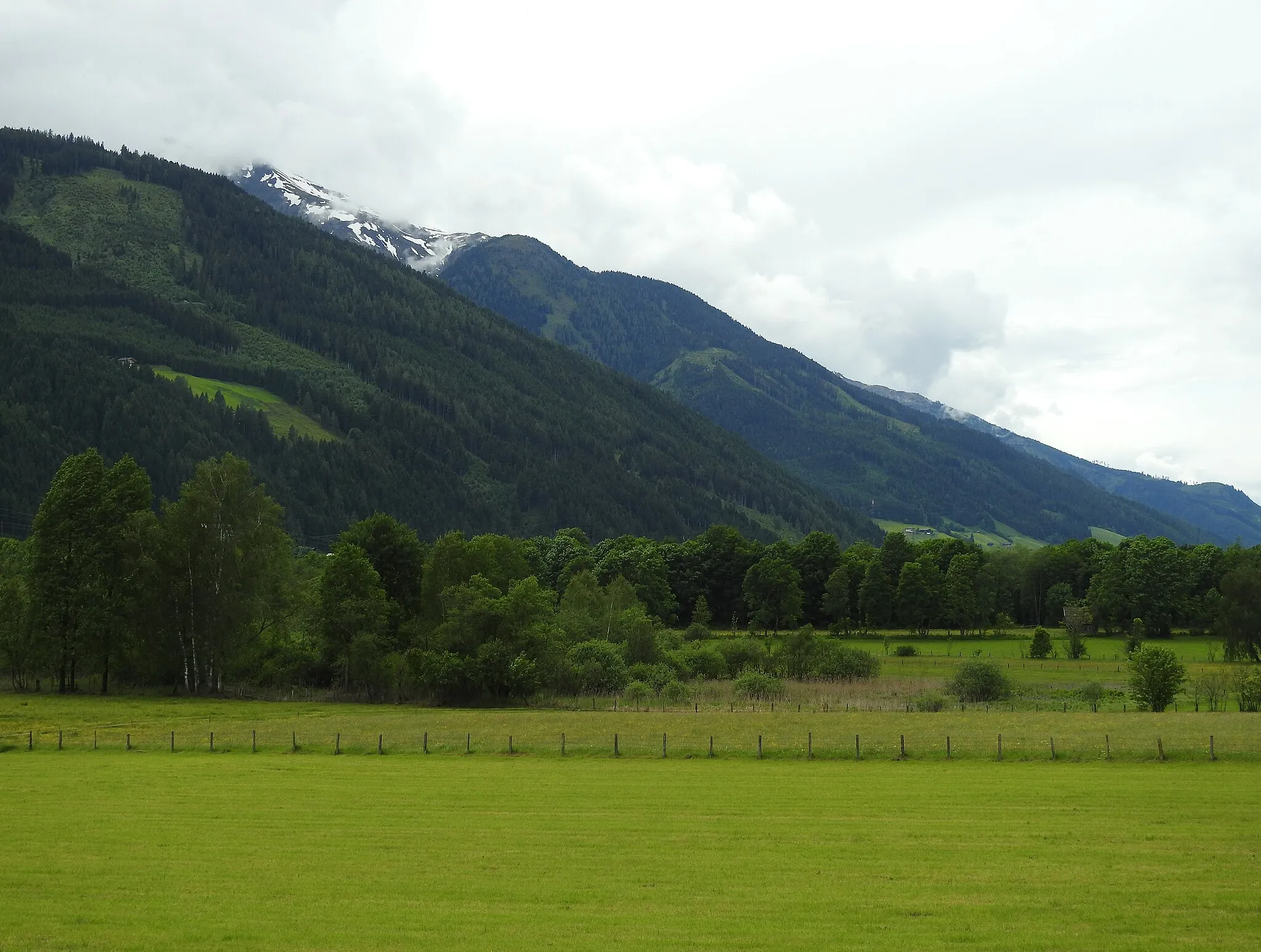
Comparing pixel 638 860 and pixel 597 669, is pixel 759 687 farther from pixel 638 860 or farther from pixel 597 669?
pixel 638 860

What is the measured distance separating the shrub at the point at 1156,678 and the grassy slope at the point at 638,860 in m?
27.3

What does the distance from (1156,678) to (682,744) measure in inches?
1415

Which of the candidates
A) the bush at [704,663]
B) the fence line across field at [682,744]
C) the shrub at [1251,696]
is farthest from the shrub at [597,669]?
the shrub at [1251,696]

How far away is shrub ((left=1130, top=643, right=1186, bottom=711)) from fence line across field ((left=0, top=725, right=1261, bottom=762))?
18.4 meters

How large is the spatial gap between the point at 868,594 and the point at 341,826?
113 meters

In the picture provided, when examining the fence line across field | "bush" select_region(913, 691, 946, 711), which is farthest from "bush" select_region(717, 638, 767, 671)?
the fence line across field

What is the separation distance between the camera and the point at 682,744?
4619 centimetres

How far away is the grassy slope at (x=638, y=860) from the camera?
701 inches

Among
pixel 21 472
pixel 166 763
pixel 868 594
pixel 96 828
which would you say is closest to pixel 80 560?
pixel 166 763

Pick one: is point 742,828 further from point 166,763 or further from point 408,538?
point 408,538

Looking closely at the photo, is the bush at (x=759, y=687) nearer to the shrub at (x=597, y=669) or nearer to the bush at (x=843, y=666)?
the shrub at (x=597, y=669)

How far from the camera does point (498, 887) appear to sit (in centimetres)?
2091

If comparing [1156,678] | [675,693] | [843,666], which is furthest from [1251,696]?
[675,693]

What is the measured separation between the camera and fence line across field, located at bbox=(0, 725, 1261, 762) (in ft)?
136
